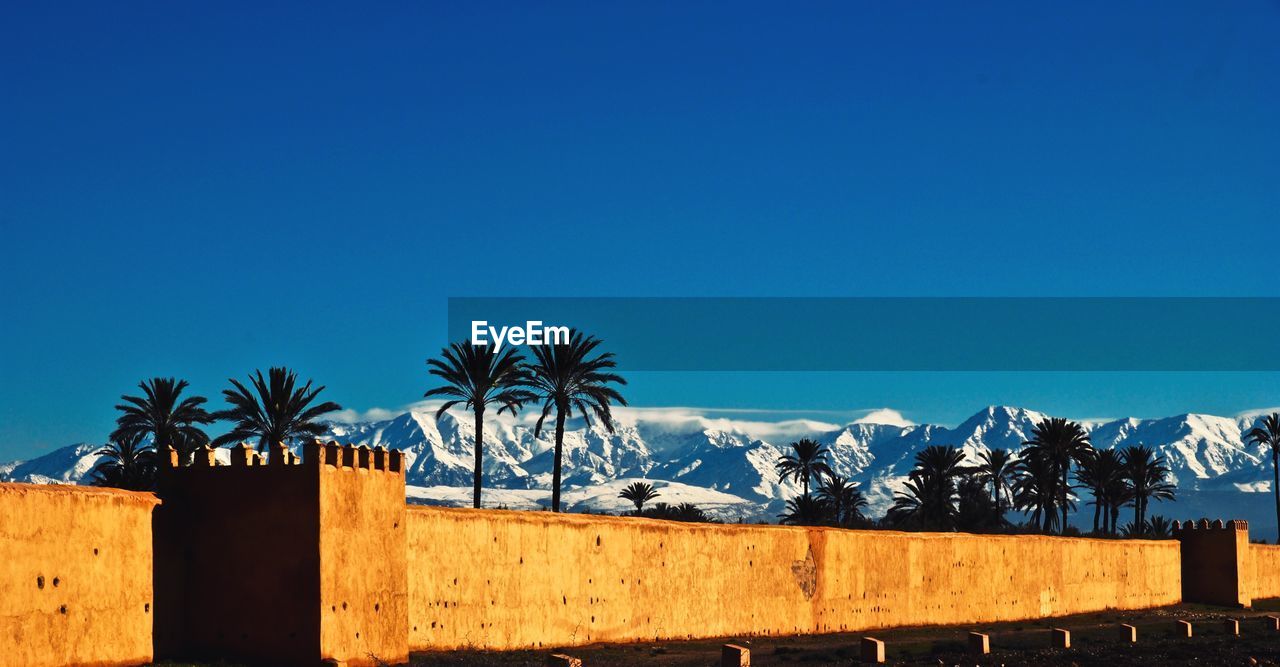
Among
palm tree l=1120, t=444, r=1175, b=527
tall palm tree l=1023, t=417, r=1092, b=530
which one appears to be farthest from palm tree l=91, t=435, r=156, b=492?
palm tree l=1120, t=444, r=1175, b=527

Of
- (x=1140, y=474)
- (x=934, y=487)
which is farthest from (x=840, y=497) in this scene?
(x=1140, y=474)

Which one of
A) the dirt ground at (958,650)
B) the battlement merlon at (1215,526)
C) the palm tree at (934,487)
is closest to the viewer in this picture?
the dirt ground at (958,650)

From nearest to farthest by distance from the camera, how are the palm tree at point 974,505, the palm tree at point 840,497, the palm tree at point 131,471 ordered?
1. the palm tree at point 131,471
2. the palm tree at point 840,497
3. the palm tree at point 974,505

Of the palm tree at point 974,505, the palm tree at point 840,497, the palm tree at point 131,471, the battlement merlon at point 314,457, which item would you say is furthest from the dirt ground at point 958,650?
the palm tree at point 974,505

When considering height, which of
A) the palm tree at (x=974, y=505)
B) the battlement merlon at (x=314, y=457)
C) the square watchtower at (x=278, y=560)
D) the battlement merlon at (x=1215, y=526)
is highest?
the battlement merlon at (x=314, y=457)

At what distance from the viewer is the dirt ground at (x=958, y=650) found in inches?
1099

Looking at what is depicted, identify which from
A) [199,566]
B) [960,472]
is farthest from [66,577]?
[960,472]

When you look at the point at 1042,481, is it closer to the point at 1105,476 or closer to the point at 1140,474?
the point at 1105,476

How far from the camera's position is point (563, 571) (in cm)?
2952

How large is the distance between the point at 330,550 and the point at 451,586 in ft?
13.3

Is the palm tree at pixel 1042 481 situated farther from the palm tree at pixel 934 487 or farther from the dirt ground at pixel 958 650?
the dirt ground at pixel 958 650

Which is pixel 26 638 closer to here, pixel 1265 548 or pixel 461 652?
pixel 461 652

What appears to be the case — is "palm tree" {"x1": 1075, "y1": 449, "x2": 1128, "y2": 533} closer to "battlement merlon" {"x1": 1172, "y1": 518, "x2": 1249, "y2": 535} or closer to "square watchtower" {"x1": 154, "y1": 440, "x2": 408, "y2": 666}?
"battlement merlon" {"x1": 1172, "y1": 518, "x2": 1249, "y2": 535}

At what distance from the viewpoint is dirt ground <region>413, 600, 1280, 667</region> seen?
91.6 feet
